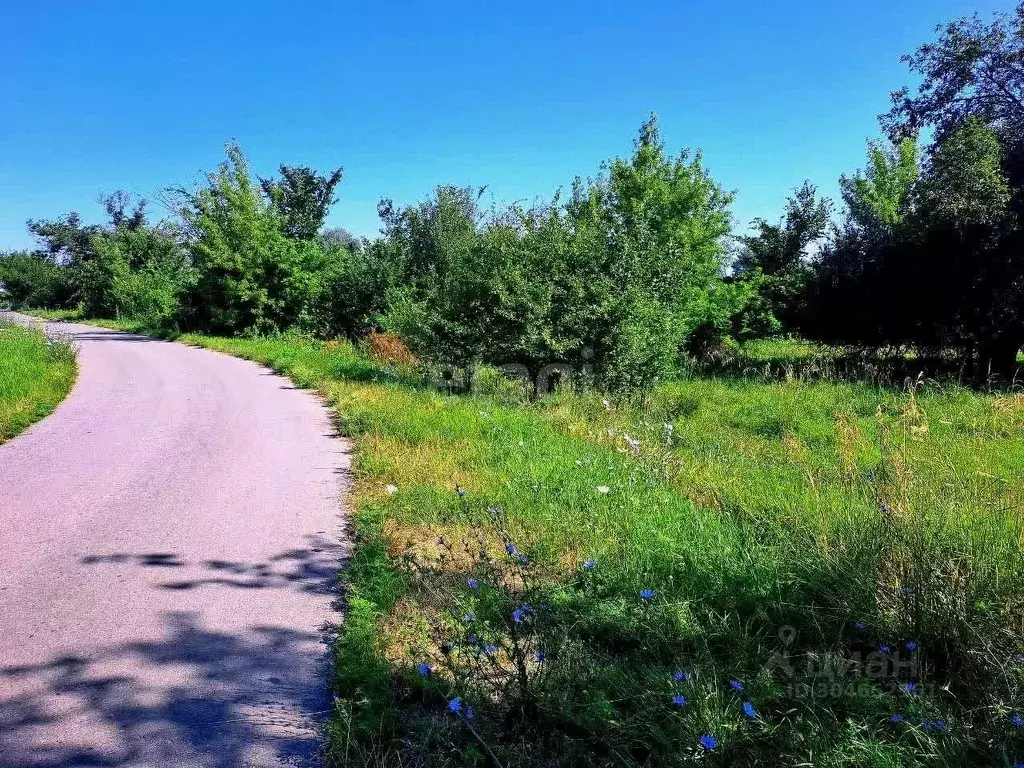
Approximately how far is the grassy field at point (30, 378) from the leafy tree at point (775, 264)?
1850cm

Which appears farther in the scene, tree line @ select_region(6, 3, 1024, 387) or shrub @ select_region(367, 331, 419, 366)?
shrub @ select_region(367, 331, 419, 366)

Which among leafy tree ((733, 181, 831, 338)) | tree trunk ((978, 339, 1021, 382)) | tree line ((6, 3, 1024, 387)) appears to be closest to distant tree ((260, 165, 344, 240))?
tree line ((6, 3, 1024, 387))

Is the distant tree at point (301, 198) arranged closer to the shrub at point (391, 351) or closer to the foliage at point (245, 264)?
the foliage at point (245, 264)

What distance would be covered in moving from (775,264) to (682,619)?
932 inches

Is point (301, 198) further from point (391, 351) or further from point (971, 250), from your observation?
point (971, 250)

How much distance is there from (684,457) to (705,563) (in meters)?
3.20

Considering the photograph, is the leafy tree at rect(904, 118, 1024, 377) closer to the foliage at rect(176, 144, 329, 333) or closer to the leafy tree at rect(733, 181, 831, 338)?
the leafy tree at rect(733, 181, 831, 338)

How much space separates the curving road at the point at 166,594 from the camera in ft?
8.20

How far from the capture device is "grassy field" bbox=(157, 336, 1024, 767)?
7.42 ft

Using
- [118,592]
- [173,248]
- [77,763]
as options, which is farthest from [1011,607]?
[173,248]

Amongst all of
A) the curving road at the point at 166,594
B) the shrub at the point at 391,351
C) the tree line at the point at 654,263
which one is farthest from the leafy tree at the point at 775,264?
the curving road at the point at 166,594

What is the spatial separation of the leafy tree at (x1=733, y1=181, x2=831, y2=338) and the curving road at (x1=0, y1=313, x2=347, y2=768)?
16975 mm

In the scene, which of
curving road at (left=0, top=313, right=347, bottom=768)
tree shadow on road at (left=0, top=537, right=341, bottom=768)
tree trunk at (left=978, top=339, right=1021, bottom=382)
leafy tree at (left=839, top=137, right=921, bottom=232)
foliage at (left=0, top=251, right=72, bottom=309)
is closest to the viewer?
tree shadow on road at (left=0, top=537, right=341, bottom=768)

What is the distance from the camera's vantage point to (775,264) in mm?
23672
